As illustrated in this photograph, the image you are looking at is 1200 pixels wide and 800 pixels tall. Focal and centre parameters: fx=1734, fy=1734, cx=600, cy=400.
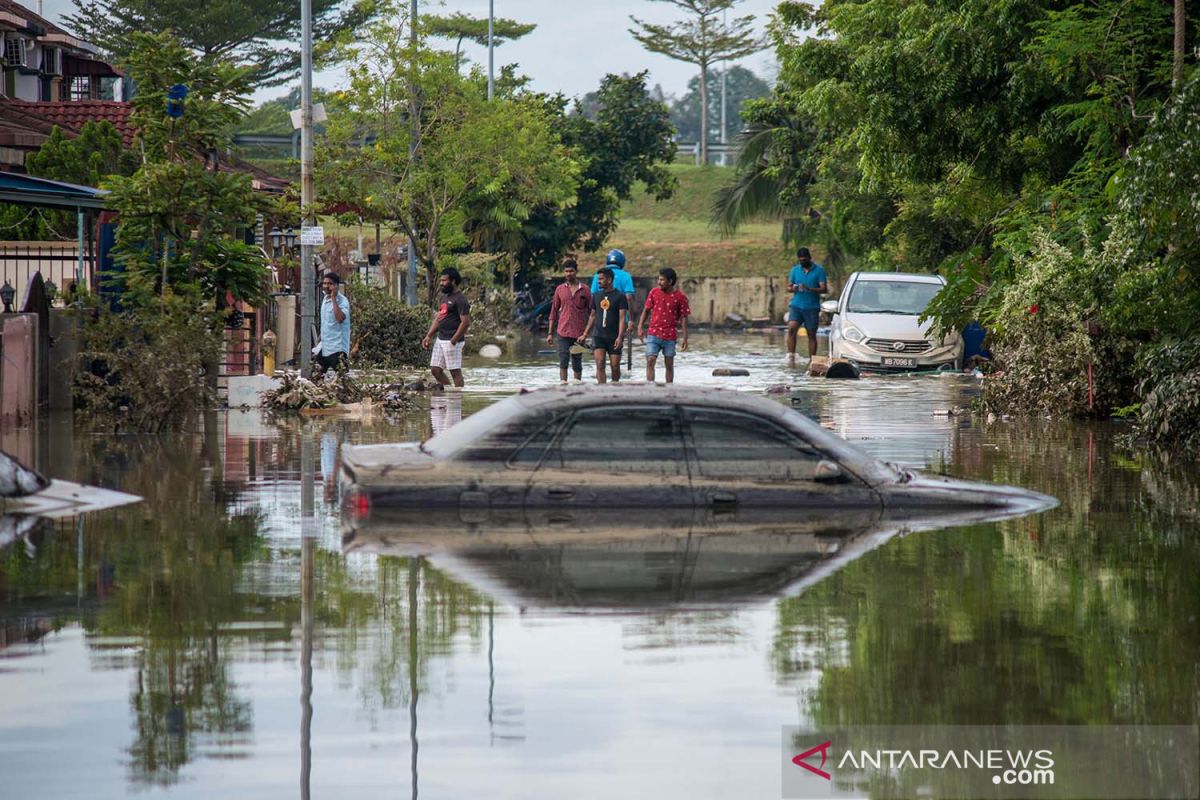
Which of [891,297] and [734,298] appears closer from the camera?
[891,297]

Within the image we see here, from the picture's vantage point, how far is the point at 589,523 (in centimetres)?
1206

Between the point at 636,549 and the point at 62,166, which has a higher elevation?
the point at 62,166

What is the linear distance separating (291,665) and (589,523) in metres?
4.10

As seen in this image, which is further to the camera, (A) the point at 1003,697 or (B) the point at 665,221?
(B) the point at 665,221

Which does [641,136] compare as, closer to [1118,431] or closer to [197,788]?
[1118,431]

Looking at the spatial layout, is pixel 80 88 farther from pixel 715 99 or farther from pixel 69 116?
pixel 715 99

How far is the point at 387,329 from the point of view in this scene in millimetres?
33062

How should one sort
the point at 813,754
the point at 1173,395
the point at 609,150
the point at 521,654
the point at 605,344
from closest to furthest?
1. the point at 813,754
2. the point at 521,654
3. the point at 1173,395
4. the point at 605,344
5. the point at 609,150

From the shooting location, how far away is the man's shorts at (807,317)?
102 ft

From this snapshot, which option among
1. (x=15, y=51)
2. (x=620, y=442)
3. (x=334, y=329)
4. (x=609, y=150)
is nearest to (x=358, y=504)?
(x=620, y=442)

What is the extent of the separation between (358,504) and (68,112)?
92.9 ft

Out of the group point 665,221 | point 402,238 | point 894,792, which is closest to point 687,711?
point 894,792

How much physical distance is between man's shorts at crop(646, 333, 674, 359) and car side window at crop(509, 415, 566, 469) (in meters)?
12.4

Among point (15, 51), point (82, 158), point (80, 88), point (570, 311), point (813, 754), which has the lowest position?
point (813, 754)
